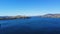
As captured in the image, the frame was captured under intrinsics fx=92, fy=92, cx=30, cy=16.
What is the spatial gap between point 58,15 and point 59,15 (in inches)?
70.5

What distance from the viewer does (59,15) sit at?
17162 centimetres

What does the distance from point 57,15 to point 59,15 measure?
3.90 m

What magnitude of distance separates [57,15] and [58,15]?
90.2 inches

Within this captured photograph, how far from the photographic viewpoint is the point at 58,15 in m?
172

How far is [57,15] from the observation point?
174125 mm
